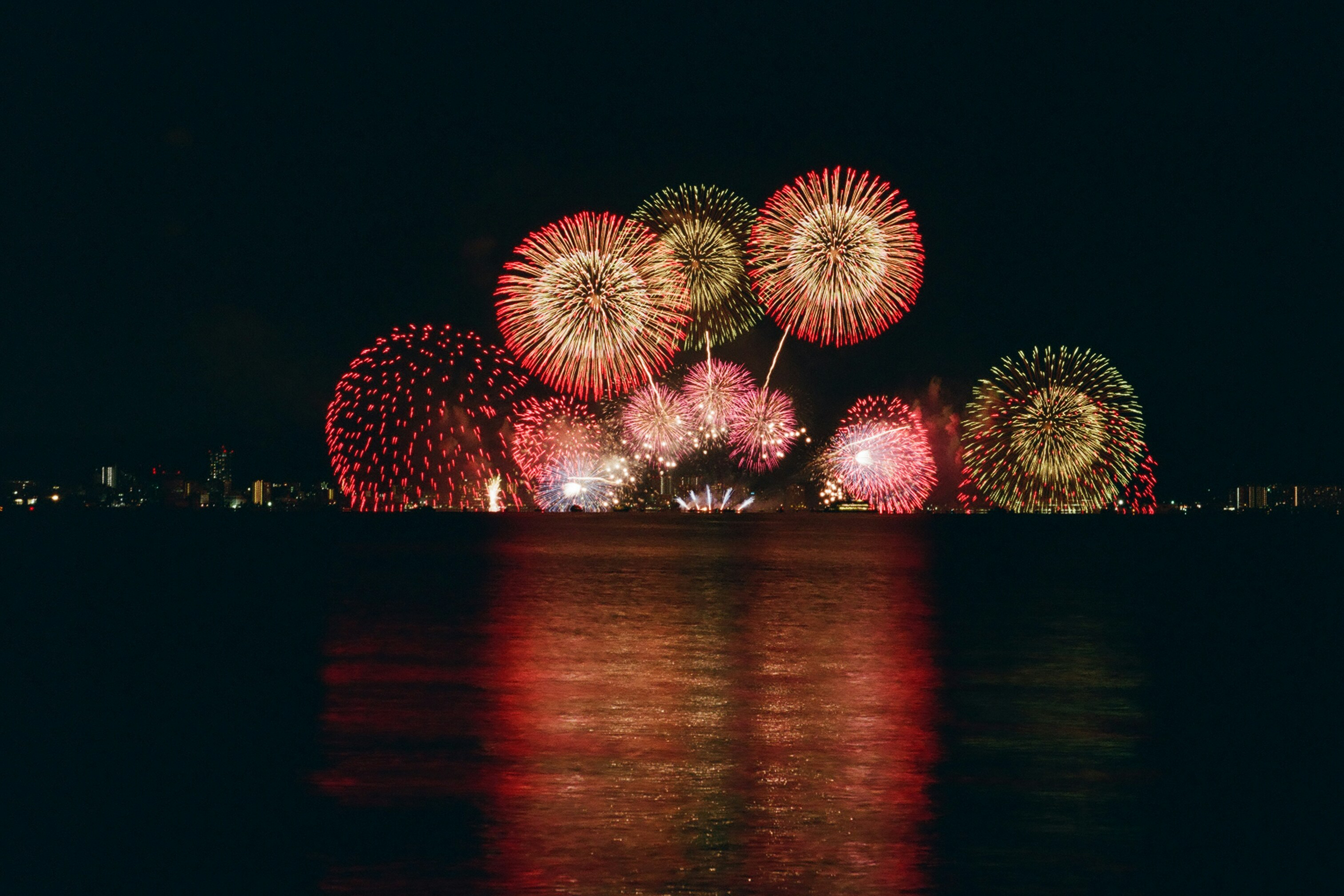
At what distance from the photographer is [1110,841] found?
36.9ft

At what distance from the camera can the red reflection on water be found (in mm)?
10336

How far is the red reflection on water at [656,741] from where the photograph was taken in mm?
10336

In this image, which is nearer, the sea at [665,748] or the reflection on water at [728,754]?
the reflection on water at [728,754]

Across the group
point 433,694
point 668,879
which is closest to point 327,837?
point 668,879

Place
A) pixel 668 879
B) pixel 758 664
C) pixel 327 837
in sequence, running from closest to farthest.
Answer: pixel 668 879 < pixel 327 837 < pixel 758 664

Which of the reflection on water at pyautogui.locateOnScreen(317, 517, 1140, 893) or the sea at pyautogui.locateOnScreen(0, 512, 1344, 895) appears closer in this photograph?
the reflection on water at pyautogui.locateOnScreen(317, 517, 1140, 893)

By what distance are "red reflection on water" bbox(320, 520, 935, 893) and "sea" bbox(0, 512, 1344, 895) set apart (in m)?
0.07

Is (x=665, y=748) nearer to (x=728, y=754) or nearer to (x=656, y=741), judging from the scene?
(x=656, y=741)

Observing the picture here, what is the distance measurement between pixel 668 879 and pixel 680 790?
2996 millimetres

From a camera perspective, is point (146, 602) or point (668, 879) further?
point (146, 602)

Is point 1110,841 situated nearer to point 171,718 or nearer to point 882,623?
point 171,718

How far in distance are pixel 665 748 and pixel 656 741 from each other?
1.38 ft

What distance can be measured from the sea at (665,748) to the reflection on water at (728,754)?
0.06m

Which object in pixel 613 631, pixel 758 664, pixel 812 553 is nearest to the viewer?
pixel 758 664
